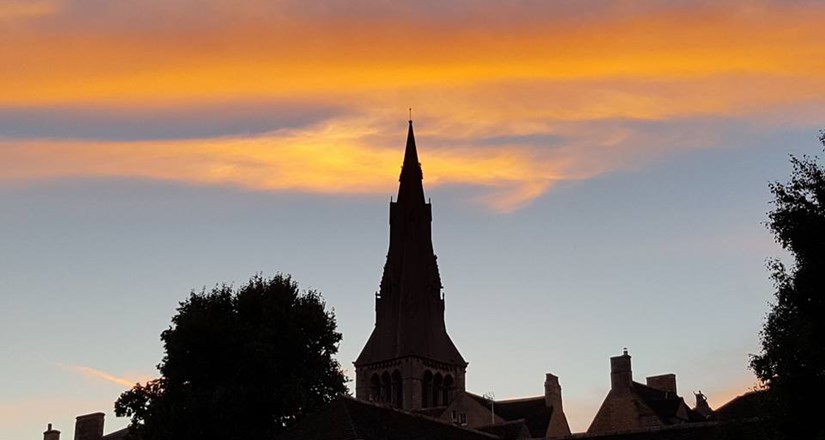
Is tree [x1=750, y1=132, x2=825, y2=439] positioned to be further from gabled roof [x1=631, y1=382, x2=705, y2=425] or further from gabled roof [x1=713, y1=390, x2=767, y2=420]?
gabled roof [x1=631, y1=382, x2=705, y2=425]

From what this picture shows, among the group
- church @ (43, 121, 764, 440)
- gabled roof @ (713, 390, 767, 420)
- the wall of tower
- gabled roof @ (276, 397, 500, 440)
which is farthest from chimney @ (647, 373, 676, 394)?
the wall of tower

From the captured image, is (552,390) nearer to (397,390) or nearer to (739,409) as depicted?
(739,409)

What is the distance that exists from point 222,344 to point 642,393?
29830 millimetres

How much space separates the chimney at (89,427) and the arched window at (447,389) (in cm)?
5544

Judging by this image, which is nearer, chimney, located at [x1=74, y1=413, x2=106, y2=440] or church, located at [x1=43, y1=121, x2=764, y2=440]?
church, located at [x1=43, y1=121, x2=764, y2=440]

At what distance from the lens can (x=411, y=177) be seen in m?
149

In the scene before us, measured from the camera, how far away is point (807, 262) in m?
40.6

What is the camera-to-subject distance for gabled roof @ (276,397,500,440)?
157ft

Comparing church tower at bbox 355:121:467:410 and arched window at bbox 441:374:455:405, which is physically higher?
church tower at bbox 355:121:467:410

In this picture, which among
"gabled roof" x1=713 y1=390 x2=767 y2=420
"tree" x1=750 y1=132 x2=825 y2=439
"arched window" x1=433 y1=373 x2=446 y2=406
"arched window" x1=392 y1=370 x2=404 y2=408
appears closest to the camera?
"tree" x1=750 y1=132 x2=825 y2=439

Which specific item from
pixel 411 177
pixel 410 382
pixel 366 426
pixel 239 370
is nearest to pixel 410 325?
pixel 410 382

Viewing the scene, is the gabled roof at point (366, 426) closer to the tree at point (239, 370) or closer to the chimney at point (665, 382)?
the tree at point (239, 370)

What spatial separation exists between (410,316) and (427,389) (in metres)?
8.94

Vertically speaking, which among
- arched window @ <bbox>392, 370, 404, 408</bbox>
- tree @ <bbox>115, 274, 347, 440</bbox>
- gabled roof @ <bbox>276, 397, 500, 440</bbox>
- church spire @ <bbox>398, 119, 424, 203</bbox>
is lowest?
gabled roof @ <bbox>276, 397, 500, 440</bbox>
